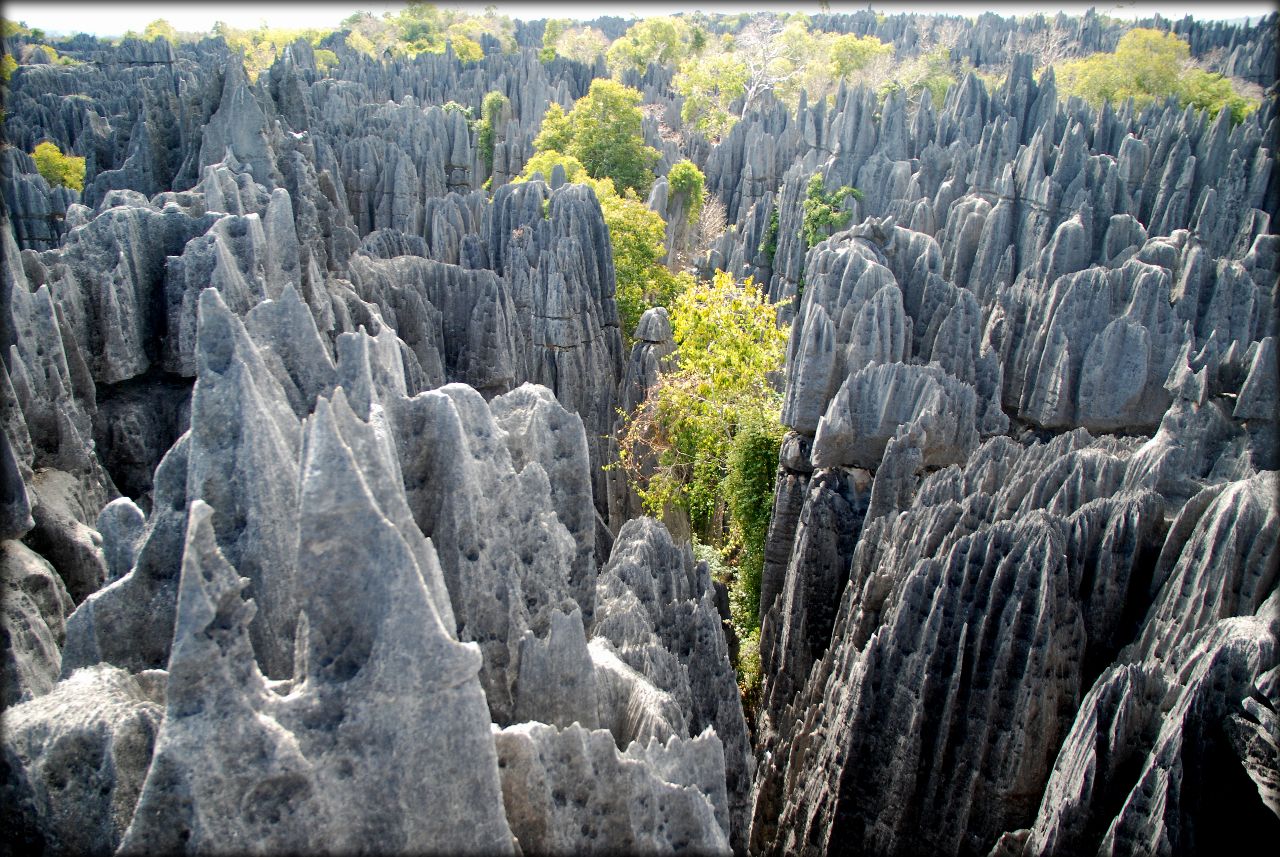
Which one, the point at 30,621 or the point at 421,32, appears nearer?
the point at 30,621

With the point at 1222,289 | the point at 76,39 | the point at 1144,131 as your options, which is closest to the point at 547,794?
the point at 1222,289

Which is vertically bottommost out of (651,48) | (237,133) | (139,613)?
(139,613)

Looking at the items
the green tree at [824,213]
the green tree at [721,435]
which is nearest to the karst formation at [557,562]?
the green tree at [721,435]

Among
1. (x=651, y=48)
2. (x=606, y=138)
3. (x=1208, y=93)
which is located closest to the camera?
(x=606, y=138)

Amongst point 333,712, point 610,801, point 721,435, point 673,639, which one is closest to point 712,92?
point 721,435

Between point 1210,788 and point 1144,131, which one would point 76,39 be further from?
point 1210,788

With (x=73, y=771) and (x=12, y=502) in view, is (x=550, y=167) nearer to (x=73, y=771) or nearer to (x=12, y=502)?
(x=12, y=502)

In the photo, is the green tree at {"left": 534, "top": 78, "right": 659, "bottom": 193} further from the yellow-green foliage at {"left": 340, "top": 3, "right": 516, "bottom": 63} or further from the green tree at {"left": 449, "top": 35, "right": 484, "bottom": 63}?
the yellow-green foliage at {"left": 340, "top": 3, "right": 516, "bottom": 63}
